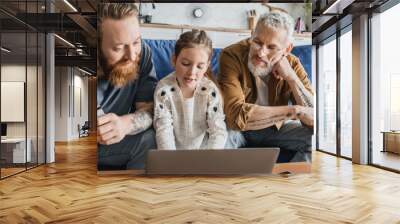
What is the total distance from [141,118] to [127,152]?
0.64 m

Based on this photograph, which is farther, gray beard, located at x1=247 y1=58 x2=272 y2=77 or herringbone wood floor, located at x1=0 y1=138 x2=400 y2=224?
gray beard, located at x1=247 y1=58 x2=272 y2=77

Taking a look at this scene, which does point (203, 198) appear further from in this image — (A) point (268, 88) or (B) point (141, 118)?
(A) point (268, 88)

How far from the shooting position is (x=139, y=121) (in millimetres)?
6641

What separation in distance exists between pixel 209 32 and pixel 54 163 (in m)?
4.55

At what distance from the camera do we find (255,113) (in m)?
6.72

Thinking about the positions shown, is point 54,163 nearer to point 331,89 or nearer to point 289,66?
point 289,66

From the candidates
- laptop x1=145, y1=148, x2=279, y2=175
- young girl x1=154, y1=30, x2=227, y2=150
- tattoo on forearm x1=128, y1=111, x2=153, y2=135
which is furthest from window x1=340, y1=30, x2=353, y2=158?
tattoo on forearm x1=128, y1=111, x2=153, y2=135

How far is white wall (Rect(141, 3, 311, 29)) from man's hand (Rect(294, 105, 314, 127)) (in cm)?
152

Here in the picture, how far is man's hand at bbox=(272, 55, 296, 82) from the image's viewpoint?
22.2ft

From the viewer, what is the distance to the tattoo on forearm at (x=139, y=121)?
663 cm

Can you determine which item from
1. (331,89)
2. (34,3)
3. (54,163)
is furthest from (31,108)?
(331,89)

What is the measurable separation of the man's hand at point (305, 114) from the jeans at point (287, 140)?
0.09 metres

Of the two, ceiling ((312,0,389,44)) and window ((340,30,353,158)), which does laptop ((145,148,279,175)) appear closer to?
ceiling ((312,0,389,44))

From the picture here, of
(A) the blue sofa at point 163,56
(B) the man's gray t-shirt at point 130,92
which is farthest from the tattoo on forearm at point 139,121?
(A) the blue sofa at point 163,56
